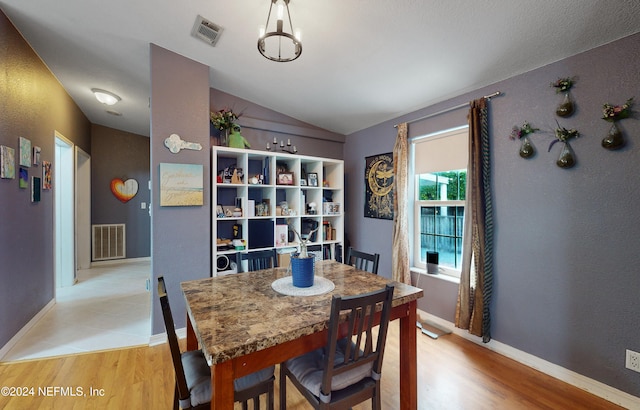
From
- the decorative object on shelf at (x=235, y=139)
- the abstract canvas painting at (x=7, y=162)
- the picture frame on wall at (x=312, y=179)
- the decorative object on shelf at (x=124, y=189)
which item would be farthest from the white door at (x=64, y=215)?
the picture frame on wall at (x=312, y=179)

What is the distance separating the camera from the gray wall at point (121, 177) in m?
5.02

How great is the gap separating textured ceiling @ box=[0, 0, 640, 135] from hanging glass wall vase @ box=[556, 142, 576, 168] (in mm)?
667

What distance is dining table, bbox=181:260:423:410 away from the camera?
3.17 feet

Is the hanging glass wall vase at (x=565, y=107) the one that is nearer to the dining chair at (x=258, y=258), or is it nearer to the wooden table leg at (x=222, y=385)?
the dining chair at (x=258, y=258)

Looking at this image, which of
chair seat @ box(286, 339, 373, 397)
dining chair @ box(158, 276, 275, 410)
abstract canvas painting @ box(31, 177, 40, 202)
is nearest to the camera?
dining chair @ box(158, 276, 275, 410)

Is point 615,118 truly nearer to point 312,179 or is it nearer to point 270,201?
point 312,179

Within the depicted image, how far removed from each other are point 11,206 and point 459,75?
13.4ft

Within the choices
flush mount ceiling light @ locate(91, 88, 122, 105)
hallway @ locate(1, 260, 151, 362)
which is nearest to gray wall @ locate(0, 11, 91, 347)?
hallway @ locate(1, 260, 151, 362)

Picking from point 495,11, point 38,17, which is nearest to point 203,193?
point 38,17

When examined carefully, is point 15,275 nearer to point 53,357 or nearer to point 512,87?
point 53,357

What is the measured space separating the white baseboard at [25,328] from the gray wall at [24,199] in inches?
1.6

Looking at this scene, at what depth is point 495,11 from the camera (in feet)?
5.48

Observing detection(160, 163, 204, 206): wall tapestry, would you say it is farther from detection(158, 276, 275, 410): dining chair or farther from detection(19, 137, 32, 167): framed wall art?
detection(158, 276, 275, 410): dining chair

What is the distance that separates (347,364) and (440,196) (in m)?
2.25
